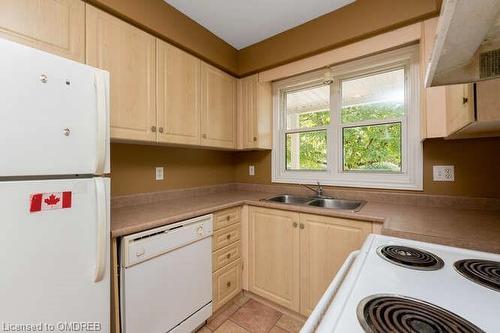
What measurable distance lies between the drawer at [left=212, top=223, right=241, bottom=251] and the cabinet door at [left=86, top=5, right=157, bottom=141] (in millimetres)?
903

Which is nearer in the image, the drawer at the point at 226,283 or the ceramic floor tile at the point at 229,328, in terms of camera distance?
the ceramic floor tile at the point at 229,328

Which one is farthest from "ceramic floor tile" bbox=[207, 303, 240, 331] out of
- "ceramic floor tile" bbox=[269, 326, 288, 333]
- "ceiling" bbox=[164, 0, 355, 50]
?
"ceiling" bbox=[164, 0, 355, 50]

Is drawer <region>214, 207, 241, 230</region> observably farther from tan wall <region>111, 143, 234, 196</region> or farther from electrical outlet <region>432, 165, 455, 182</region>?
electrical outlet <region>432, 165, 455, 182</region>

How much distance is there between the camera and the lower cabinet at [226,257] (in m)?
1.76

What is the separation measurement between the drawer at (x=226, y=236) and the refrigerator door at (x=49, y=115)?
99 cm

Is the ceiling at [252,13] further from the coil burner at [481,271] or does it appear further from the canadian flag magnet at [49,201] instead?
the coil burner at [481,271]

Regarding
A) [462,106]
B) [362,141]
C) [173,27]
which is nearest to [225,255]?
[362,141]

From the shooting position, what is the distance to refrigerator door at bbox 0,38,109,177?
2.66 feet

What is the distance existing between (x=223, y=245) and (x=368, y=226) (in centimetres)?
109

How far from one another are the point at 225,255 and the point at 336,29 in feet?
6.92

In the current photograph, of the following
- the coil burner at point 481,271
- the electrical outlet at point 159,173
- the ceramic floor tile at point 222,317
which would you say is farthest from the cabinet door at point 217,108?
the coil burner at point 481,271

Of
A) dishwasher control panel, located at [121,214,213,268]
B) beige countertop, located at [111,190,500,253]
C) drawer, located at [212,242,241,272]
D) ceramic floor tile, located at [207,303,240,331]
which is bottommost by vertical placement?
ceramic floor tile, located at [207,303,240,331]

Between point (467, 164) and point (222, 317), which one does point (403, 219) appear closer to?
point (467, 164)

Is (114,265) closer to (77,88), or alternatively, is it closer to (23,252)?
(23,252)
